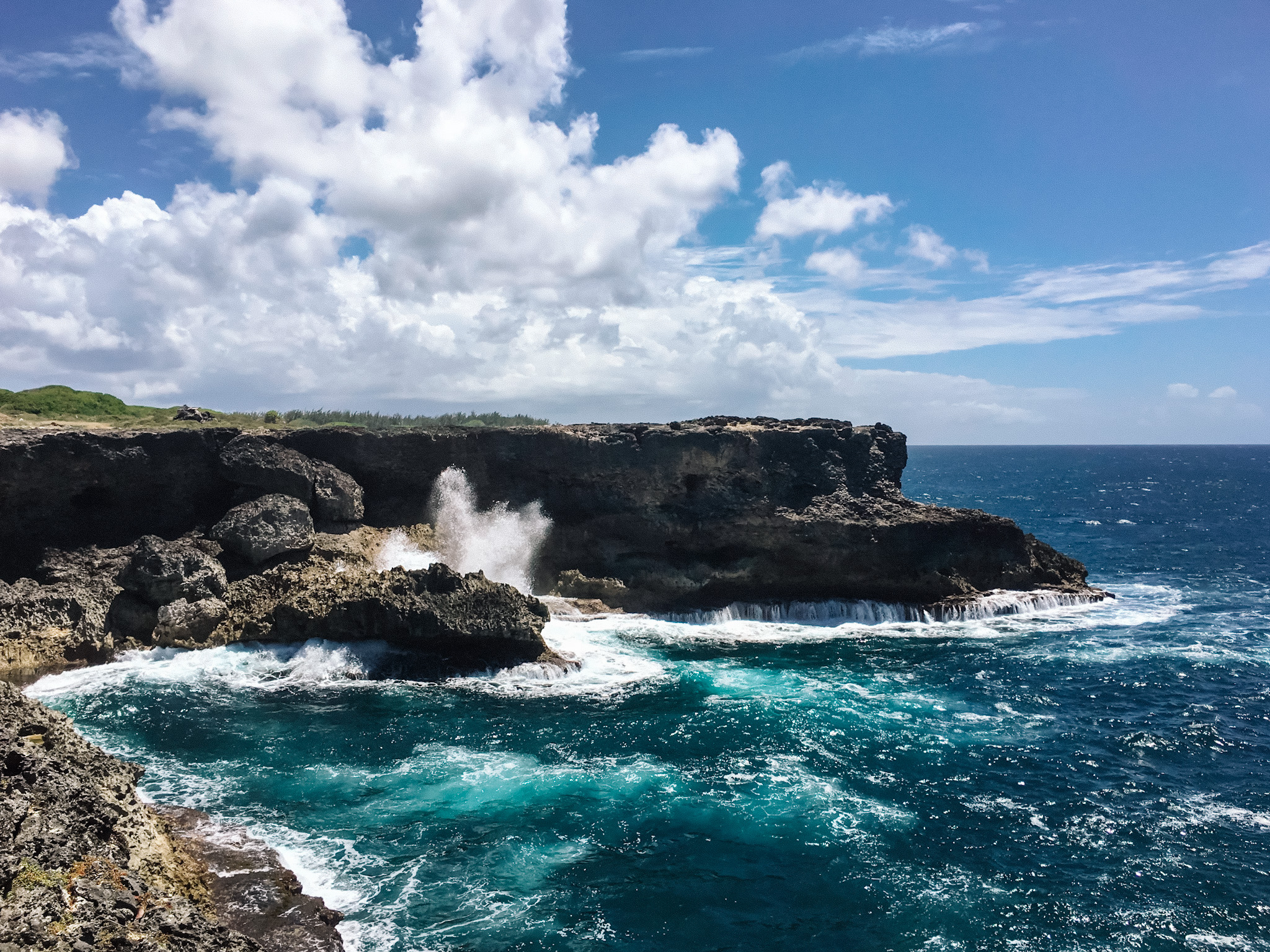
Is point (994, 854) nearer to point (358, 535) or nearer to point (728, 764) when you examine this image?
point (728, 764)

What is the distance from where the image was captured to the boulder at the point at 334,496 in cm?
4159

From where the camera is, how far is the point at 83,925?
37.7ft

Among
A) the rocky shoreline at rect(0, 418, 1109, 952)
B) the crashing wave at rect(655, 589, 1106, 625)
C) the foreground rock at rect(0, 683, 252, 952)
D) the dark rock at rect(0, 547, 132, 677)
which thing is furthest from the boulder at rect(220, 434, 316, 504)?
the foreground rock at rect(0, 683, 252, 952)

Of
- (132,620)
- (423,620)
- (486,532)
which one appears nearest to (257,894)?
(423,620)

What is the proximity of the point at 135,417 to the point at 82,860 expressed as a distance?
1659 inches

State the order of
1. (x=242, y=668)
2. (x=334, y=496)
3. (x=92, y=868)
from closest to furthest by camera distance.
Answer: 1. (x=92, y=868)
2. (x=242, y=668)
3. (x=334, y=496)

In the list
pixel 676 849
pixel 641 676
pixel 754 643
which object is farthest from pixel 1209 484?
pixel 676 849

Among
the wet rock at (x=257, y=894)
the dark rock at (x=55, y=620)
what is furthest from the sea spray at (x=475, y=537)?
the wet rock at (x=257, y=894)

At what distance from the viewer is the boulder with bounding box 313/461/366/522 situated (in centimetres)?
4159

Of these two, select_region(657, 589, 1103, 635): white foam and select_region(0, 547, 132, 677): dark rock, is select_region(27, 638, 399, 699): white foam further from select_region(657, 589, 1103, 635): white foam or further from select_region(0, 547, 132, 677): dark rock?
select_region(657, 589, 1103, 635): white foam

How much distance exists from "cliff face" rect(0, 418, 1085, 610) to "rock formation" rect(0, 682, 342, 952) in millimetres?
25529

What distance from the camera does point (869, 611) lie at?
1690 inches

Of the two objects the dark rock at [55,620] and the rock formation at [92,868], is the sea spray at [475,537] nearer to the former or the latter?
the dark rock at [55,620]

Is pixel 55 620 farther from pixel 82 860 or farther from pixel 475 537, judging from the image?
pixel 82 860
